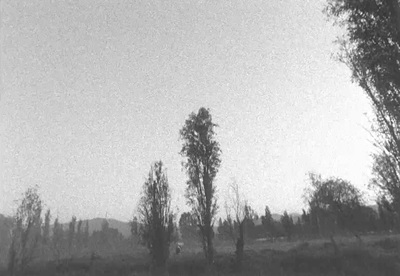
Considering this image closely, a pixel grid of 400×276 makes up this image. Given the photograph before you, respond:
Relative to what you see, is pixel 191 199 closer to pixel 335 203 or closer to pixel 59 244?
pixel 335 203

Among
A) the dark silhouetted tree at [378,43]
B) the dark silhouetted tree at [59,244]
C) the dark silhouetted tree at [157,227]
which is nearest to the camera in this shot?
the dark silhouetted tree at [378,43]

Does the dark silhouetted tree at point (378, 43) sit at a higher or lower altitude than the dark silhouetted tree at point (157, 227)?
higher

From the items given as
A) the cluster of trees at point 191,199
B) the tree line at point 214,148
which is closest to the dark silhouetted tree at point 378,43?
the tree line at point 214,148

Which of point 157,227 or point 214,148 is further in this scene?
point 214,148

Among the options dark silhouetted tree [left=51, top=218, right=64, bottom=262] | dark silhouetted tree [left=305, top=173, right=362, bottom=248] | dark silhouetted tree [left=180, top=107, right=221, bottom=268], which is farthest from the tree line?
dark silhouetted tree [left=305, top=173, right=362, bottom=248]

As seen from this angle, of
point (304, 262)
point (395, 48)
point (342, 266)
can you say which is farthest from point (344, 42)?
point (304, 262)

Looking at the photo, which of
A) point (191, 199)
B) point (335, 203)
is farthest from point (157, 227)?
point (335, 203)

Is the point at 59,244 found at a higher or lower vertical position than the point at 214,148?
lower

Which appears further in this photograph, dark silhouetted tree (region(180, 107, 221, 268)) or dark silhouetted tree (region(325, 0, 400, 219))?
dark silhouetted tree (region(180, 107, 221, 268))

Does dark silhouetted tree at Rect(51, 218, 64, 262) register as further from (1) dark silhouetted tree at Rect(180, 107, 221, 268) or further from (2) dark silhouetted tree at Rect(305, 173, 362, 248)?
(2) dark silhouetted tree at Rect(305, 173, 362, 248)

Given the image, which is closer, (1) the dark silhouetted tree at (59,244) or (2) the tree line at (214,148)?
(2) the tree line at (214,148)

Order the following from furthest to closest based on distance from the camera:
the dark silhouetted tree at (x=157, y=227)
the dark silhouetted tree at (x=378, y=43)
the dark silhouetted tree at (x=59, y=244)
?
the dark silhouetted tree at (x=59, y=244) < the dark silhouetted tree at (x=157, y=227) < the dark silhouetted tree at (x=378, y=43)

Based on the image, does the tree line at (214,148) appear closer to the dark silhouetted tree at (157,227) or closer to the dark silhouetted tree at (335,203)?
the dark silhouetted tree at (157,227)

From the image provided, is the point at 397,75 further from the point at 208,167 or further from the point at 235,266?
the point at 235,266
